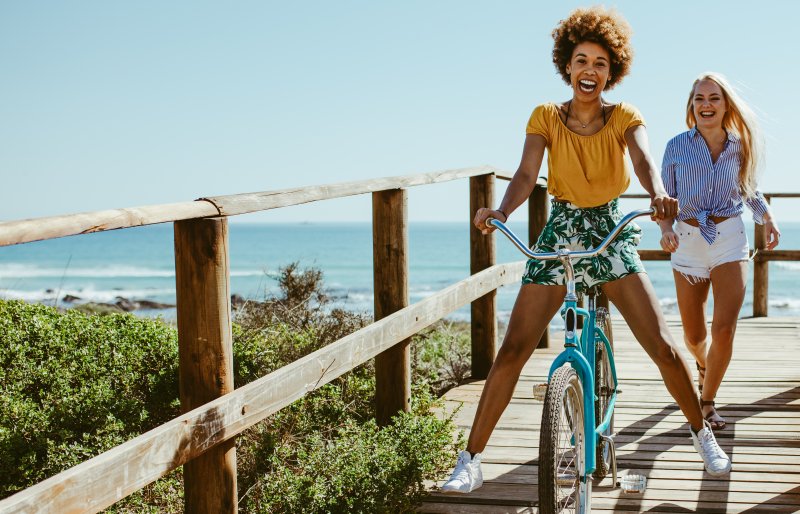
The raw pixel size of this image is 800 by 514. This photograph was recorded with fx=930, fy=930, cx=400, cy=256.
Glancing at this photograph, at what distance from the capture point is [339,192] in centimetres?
389

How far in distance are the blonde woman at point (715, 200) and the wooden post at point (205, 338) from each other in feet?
8.33

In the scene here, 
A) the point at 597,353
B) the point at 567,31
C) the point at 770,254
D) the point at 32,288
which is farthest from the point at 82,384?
the point at 32,288

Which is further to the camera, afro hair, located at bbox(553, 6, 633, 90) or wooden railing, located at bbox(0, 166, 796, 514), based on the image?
afro hair, located at bbox(553, 6, 633, 90)

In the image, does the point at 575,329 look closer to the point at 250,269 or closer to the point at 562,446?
the point at 562,446

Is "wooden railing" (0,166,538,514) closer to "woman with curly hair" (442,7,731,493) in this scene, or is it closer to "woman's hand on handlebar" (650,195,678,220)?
"woman with curly hair" (442,7,731,493)

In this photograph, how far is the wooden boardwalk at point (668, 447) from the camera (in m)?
3.87

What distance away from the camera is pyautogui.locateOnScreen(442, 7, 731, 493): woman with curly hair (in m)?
3.45

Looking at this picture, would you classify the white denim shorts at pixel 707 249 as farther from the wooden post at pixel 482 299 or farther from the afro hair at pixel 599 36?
the wooden post at pixel 482 299

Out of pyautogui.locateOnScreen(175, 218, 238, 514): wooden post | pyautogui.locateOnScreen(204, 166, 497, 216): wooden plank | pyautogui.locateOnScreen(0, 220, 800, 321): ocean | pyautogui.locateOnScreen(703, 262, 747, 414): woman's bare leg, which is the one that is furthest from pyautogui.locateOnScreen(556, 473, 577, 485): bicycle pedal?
pyautogui.locateOnScreen(0, 220, 800, 321): ocean

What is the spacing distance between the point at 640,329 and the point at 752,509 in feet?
3.12

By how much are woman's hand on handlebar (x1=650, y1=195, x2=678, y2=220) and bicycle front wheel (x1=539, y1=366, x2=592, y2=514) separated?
24.5 inches

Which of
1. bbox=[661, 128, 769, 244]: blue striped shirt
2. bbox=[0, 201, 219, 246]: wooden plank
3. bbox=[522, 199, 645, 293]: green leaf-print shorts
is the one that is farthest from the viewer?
bbox=[661, 128, 769, 244]: blue striped shirt

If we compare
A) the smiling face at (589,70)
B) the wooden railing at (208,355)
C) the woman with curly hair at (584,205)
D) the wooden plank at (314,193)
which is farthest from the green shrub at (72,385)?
the smiling face at (589,70)

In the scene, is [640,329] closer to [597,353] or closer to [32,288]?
[597,353]
